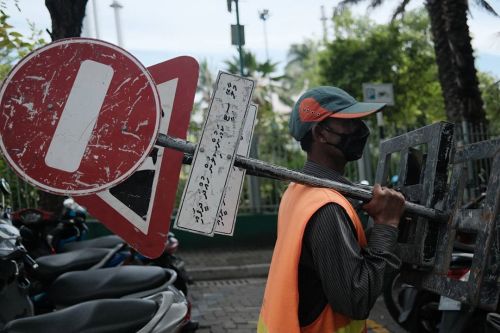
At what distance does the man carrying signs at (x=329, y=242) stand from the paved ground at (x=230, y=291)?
3.35 meters

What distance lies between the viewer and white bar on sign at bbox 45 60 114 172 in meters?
1.63

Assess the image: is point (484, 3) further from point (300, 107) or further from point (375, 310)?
point (300, 107)

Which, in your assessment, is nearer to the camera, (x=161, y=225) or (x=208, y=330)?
(x=161, y=225)

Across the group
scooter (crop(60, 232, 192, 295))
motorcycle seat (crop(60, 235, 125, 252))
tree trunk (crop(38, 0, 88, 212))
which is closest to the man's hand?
tree trunk (crop(38, 0, 88, 212))

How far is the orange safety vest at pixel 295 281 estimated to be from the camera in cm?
174

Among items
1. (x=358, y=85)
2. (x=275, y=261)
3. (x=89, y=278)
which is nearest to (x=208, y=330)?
(x=89, y=278)

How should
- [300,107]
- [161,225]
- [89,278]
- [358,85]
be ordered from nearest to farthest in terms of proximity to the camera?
[161,225], [300,107], [89,278], [358,85]

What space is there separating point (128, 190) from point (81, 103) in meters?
0.35

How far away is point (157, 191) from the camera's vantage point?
1.84 metres

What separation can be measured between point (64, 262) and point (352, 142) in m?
3.04

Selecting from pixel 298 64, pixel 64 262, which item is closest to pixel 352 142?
pixel 64 262

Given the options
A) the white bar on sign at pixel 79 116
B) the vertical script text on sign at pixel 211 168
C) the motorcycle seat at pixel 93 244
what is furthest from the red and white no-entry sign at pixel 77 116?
the motorcycle seat at pixel 93 244

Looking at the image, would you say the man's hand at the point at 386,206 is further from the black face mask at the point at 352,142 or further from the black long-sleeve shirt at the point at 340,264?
the black face mask at the point at 352,142

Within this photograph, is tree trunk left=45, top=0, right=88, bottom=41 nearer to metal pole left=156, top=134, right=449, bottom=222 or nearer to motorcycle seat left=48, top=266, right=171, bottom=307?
motorcycle seat left=48, top=266, right=171, bottom=307
